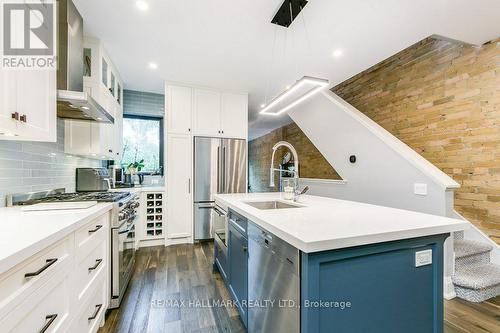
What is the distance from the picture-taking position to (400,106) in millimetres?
3451

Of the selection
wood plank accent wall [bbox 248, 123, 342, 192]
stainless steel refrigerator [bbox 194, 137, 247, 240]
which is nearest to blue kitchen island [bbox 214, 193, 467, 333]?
stainless steel refrigerator [bbox 194, 137, 247, 240]

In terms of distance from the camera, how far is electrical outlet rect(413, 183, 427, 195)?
2226mm

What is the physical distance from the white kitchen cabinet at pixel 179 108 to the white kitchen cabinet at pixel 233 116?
0.60 m

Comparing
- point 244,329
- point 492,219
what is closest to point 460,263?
point 492,219

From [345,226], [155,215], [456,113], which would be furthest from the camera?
[155,215]

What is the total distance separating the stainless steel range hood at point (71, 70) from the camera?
1.72 m

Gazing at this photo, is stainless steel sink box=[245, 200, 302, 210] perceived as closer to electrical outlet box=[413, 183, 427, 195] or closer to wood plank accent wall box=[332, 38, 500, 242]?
electrical outlet box=[413, 183, 427, 195]

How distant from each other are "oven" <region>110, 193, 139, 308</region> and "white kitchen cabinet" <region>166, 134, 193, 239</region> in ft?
3.97

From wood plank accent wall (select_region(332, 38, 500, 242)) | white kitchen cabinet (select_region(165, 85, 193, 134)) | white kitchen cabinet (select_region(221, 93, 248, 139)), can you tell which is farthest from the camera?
white kitchen cabinet (select_region(221, 93, 248, 139))

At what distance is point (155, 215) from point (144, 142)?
1.61 metres

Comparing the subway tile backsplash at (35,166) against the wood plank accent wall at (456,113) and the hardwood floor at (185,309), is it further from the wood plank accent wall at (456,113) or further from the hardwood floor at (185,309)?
the wood plank accent wall at (456,113)

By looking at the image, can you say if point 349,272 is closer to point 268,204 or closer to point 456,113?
point 268,204

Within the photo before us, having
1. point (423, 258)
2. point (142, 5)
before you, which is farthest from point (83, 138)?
point (423, 258)

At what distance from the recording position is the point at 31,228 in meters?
1.03
